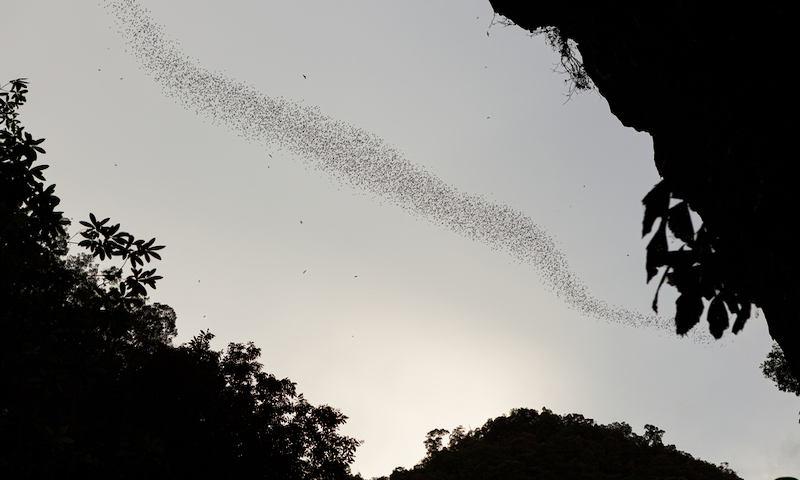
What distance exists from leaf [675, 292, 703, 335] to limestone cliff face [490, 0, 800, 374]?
0.07 meters

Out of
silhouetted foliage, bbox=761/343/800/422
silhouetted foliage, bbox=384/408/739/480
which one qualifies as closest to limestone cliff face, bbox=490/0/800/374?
silhouetted foliage, bbox=761/343/800/422

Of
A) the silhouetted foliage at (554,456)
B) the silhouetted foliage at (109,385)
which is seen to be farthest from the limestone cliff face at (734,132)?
the silhouetted foliage at (554,456)

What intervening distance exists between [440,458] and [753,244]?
35.5 metres

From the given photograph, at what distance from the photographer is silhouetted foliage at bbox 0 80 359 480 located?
5152 millimetres

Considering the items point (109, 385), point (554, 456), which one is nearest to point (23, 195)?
point (109, 385)

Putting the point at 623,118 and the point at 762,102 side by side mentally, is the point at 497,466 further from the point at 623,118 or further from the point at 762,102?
the point at 762,102

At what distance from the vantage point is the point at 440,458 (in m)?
→ 35.1

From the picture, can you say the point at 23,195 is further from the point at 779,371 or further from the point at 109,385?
the point at 779,371

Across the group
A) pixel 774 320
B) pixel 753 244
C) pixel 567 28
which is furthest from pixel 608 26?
pixel 774 320

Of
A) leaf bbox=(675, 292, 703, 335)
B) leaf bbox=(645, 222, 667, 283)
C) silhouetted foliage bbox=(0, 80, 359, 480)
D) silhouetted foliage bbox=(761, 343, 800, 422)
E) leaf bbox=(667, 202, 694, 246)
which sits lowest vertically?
silhouetted foliage bbox=(0, 80, 359, 480)

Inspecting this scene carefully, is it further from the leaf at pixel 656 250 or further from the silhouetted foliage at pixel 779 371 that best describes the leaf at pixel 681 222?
the silhouetted foliage at pixel 779 371

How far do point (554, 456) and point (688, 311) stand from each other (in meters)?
32.0

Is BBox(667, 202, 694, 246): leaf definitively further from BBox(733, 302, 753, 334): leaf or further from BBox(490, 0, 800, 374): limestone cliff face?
BBox(733, 302, 753, 334): leaf

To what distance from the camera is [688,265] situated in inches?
→ 135
